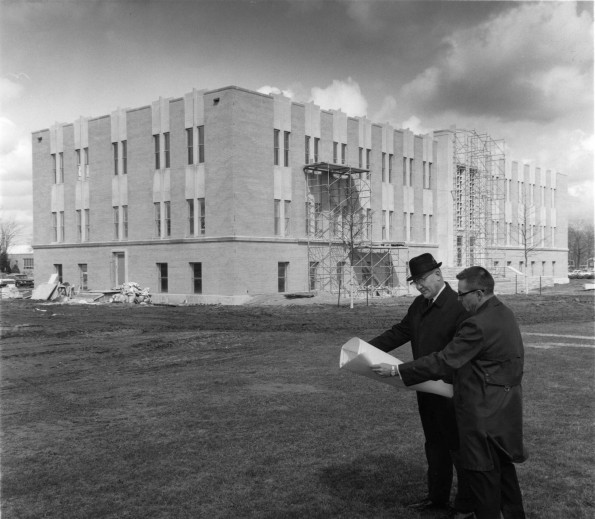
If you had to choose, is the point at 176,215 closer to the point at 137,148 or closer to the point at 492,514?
the point at 137,148

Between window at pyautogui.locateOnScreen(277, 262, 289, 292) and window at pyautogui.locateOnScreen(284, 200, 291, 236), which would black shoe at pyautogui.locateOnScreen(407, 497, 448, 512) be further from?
window at pyautogui.locateOnScreen(284, 200, 291, 236)

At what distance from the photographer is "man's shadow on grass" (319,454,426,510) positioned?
20.0ft

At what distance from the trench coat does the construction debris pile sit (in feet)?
122

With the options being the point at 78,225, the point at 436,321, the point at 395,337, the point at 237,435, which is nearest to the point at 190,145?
the point at 78,225

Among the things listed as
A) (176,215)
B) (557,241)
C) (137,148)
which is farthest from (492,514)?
(557,241)

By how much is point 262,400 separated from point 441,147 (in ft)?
157

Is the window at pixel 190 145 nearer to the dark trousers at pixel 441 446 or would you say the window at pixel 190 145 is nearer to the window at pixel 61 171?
the window at pixel 61 171

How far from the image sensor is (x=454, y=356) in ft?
16.0

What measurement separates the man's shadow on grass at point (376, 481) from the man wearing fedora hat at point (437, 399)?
31cm

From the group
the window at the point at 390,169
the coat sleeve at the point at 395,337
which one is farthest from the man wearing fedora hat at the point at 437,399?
the window at the point at 390,169

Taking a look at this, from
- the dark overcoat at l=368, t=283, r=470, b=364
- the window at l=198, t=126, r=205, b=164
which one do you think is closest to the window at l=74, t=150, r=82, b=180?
the window at l=198, t=126, r=205, b=164

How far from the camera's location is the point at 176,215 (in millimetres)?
41531

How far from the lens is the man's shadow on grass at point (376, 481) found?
6109 millimetres

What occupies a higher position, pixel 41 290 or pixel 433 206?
pixel 433 206
